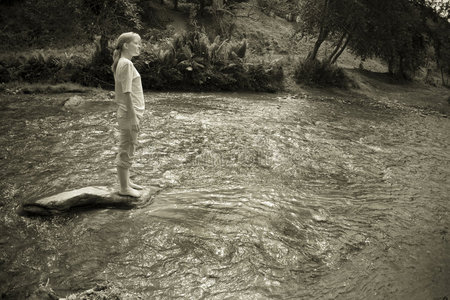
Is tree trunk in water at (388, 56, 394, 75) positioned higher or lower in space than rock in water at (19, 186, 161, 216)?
higher

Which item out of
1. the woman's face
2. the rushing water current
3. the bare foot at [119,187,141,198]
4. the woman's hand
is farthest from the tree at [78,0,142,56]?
the woman's hand

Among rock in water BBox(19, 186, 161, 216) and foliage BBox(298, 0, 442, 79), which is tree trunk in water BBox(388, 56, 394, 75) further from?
rock in water BBox(19, 186, 161, 216)

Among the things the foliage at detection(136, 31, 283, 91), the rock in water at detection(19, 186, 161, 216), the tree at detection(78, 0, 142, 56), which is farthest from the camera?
the foliage at detection(136, 31, 283, 91)

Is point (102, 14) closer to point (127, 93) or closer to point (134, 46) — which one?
point (134, 46)

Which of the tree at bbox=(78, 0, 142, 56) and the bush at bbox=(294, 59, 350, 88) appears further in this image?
the bush at bbox=(294, 59, 350, 88)

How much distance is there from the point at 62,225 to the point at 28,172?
5.74 ft

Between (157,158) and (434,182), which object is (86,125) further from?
(434,182)

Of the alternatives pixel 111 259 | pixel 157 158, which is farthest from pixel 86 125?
pixel 111 259

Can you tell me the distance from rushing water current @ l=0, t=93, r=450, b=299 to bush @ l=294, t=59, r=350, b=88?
19.0 ft

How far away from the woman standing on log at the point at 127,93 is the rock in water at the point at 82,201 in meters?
0.46

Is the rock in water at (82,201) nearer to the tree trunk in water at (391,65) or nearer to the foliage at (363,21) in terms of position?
the foliage at (363,21)

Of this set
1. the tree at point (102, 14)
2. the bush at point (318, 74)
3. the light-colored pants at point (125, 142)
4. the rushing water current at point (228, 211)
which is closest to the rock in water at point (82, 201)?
the rushing water current at point (228, 211)

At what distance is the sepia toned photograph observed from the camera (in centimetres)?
395

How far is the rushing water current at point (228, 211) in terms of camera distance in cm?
389
